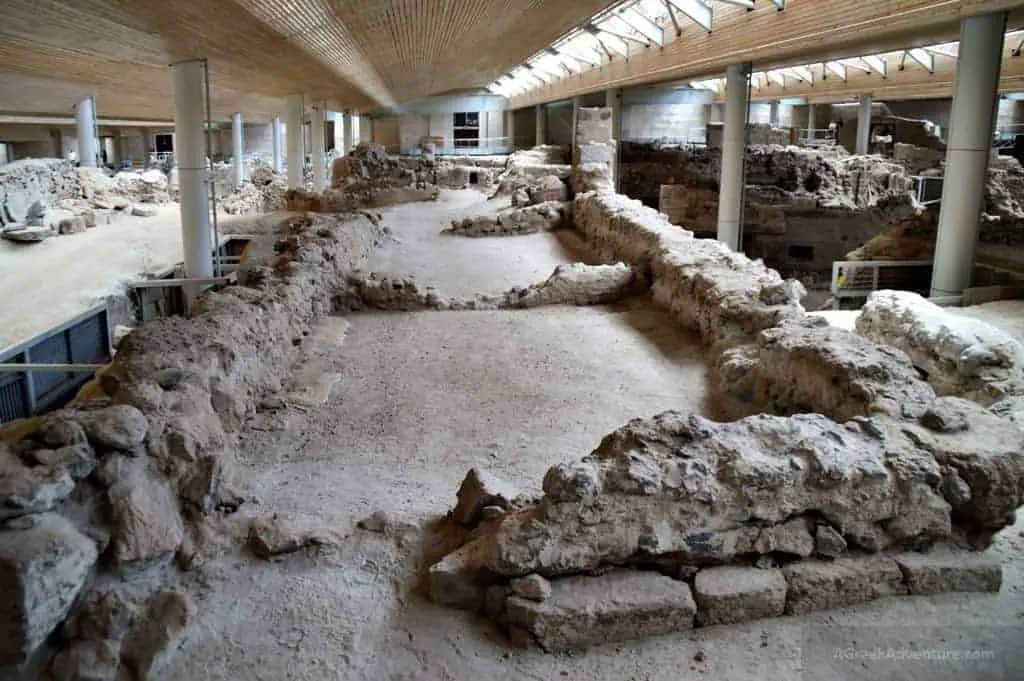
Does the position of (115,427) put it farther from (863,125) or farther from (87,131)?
(863,125)

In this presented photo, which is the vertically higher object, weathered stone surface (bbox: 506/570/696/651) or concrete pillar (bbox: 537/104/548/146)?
concrete pillar (bbox: 537/104/548/146)

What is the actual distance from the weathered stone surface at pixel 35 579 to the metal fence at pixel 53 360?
752 centimetres

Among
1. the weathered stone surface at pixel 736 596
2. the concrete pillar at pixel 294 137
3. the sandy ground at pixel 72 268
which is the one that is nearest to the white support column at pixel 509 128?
the concrete pillar at pixel 294 137

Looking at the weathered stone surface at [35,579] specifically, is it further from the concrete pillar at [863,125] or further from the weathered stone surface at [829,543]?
the concrete pillar at [863,125]

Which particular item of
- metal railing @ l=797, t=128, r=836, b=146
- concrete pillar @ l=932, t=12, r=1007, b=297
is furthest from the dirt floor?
metal railing @ l=797, t=128, r=836, b=146

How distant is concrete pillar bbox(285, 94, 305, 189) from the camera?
73.0ft

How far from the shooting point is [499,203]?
657 inches

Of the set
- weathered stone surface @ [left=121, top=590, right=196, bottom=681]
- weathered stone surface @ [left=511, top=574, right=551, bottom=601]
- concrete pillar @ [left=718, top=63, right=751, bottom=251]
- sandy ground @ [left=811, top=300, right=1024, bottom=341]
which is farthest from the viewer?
concrete pillar @ [left=718, top=63, right=751, bottom=251]

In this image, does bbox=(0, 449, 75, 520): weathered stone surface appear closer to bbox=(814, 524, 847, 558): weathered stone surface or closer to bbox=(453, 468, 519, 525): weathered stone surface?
bbox=(453, 468, 519, 525): weathered stone surface

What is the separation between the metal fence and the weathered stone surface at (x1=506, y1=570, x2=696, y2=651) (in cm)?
854

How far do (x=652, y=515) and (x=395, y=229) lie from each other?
1156 cm

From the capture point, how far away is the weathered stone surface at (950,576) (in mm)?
3287

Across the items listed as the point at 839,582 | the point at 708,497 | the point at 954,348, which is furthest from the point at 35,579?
the point at 954,348

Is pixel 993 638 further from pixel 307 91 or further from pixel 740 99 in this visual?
pixel 307 91
